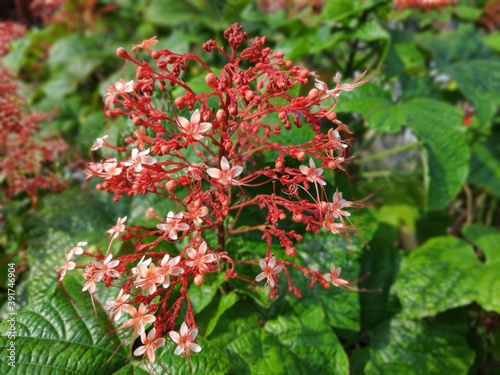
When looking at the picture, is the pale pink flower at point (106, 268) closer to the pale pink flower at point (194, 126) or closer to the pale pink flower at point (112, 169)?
the pale pink flower at point (112, 169)

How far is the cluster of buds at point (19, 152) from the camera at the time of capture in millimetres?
1291

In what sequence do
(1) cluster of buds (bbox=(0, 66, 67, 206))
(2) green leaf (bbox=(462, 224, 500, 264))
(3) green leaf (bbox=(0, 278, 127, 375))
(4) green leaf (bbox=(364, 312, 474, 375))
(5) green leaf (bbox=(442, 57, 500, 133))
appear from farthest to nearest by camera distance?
(5) green leaf (bbox=(442, 57, 500, 133))
(2) green leaf (bbox=(462, 224, 500, 264))
(1) cluster of buds (bbox=(0, 66, 67, 206))
(4) green leaf (bbox=(364, 312, 474, 375))
(3) green leaf (bbox=(0, 278, 127, 375))

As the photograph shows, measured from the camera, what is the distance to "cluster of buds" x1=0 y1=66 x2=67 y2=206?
4.24 feet

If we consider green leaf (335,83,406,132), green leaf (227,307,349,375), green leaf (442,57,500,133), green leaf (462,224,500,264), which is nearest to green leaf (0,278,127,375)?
green leaf (227,307,349,375)

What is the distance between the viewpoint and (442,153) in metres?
1.39

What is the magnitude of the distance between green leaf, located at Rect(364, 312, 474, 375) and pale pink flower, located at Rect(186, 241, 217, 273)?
68 centimetres

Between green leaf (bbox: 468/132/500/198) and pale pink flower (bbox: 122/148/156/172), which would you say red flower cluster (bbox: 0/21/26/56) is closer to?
pale pink flower (bbox: 122/148/156/172)

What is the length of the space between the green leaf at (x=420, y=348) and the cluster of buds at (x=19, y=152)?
113 cm

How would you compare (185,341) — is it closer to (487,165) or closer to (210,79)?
(210,79)

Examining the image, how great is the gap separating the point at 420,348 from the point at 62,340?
3.03ft

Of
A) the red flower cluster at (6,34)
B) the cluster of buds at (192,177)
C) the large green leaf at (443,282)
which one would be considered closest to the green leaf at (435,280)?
the large green leaf at (443,282)

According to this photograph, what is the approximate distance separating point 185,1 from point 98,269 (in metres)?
1.73

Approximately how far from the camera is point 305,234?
113 cm

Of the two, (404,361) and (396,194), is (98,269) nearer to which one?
(404,361)
